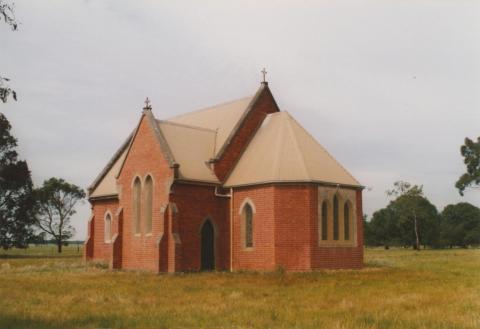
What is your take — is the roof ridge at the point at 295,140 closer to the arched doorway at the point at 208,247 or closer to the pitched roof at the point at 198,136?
the pitched roof at the point at 198,136

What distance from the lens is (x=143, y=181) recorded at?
34.3 meters

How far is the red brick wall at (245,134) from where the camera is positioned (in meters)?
34.4

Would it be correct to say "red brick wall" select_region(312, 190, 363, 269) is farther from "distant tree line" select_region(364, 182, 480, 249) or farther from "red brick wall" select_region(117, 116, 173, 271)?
"distant tree line" select_region(364, 182, 480, 249)

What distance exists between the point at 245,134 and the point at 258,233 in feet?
24.9

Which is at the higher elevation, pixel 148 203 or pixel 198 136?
pixel 198 136

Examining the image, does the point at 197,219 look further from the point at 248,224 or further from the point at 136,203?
the point at 136,203

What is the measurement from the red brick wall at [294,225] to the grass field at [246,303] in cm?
549

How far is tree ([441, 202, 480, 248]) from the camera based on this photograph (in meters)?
127

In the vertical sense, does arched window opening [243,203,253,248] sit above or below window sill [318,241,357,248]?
above

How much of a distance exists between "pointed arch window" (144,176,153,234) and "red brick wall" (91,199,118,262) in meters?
7.49

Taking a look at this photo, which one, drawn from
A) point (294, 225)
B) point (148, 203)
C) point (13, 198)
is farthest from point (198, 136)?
point (13, 198)

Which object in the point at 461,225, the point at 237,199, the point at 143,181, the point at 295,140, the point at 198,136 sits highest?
the point at 198,136

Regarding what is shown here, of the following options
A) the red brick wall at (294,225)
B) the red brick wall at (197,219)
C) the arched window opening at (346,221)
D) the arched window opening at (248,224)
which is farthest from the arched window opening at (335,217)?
the red brick wall at (197,219)

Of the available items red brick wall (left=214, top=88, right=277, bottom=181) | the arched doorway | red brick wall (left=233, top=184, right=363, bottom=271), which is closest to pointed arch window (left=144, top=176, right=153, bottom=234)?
the arched doorway
